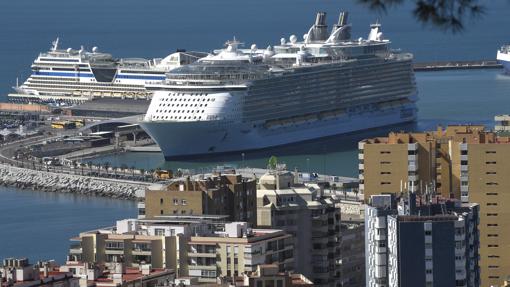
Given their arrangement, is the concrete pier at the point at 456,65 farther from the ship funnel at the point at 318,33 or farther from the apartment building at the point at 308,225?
the apartment building at the point at 308,225

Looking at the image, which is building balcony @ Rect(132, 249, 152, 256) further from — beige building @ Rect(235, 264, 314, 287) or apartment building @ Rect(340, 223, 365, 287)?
apartment building @ Rect(340, 223, 365, 287)

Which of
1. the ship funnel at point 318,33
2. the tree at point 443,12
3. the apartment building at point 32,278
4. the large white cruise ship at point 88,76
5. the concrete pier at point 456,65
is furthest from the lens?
the concrete pier at point 456,65

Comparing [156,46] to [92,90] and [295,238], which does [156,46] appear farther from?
[295,238]

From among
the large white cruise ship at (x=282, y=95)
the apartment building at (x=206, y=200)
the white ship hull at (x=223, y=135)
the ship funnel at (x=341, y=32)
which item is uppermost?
the ship funnel at (x=341, y=32)

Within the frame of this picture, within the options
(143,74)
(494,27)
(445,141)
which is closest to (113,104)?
(143,74)

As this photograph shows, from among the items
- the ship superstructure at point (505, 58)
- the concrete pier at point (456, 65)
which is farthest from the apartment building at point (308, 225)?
the concrete pier at point (456, 65)

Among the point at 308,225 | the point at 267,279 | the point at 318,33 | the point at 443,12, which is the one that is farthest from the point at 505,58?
the point at 443,12

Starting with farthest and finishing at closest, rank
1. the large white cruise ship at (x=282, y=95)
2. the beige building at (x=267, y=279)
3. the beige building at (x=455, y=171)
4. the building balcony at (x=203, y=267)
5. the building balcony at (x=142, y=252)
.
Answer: the large white cruise ship at (x=282, y=95)
the beige building at (x=455, y=171)
the building balcony at (x=142, y=252)
the building balcony at (x=203, y=267)
the beige building at (x=267, y=279)
